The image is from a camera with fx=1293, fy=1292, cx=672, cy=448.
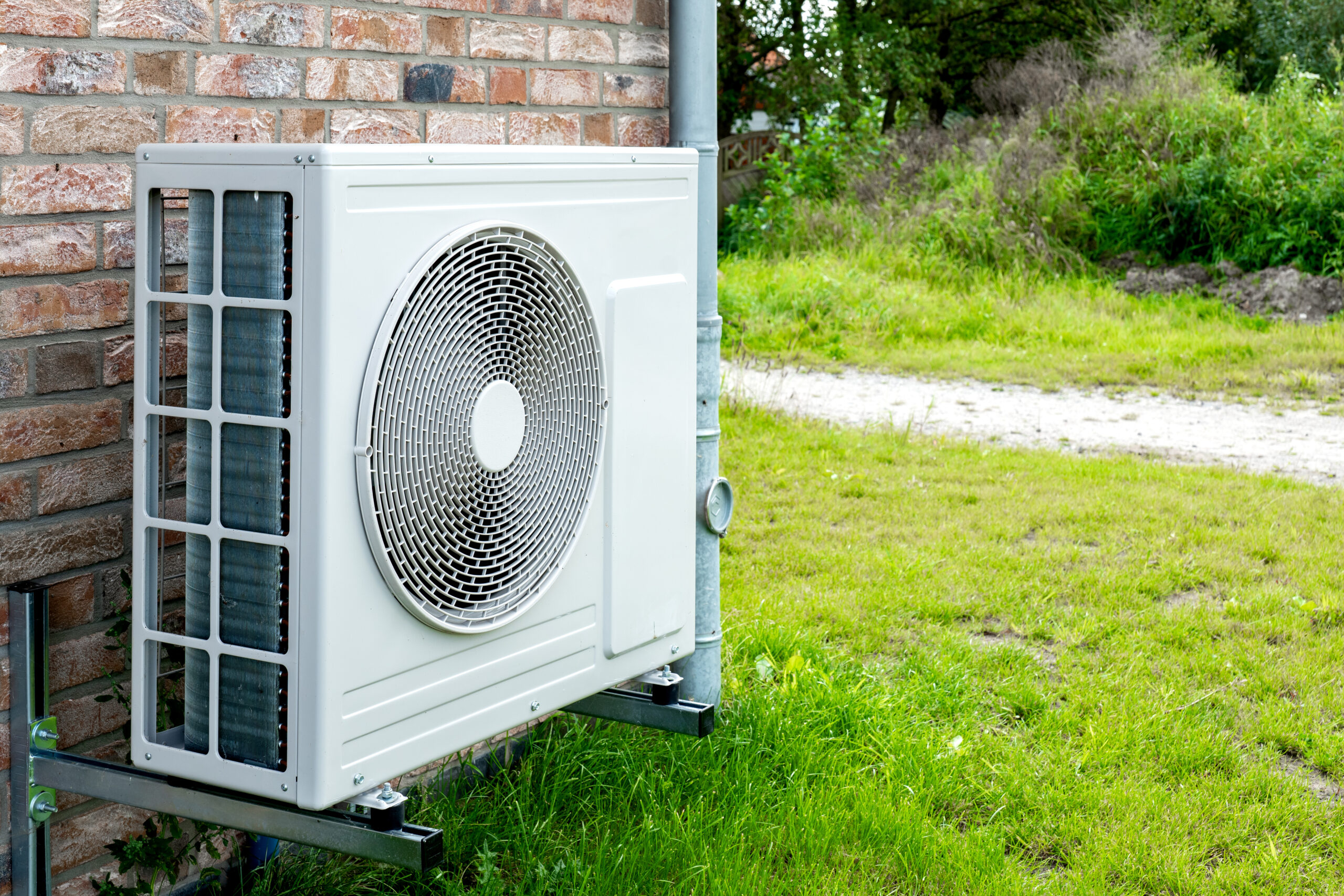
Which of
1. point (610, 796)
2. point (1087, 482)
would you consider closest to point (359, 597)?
point (610, 796)

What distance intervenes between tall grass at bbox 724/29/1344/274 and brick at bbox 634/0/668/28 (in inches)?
321

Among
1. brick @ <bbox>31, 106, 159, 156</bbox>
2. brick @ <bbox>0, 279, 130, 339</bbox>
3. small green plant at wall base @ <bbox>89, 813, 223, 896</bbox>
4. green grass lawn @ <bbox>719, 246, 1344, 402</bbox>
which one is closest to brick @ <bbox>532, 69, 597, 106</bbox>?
brick @ <bbox>31, 106, 159, 156</bbox>

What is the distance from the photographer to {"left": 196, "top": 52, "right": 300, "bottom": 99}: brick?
205 centimetres

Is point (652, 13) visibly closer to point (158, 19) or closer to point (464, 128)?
point (464, 128)

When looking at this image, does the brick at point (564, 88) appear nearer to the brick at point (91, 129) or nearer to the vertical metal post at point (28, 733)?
the brick at point (91, 129)

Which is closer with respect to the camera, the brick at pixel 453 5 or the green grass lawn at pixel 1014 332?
the brick at pixel 453 5

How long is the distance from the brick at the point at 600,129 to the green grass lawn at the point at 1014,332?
5.54 meters

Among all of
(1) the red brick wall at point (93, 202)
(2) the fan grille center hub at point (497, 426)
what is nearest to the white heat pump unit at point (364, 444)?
(2) the fan grille center hub at point (497, 426)

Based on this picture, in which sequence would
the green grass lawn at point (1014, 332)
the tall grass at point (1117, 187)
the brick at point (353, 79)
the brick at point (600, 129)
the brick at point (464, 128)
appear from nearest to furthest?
the brick at point (353, 79)
the brick at point (464, 128)
the brick at point (600, 129)
the green grass lawn at point (1014, 332)
the tall grass at point (1117, 187)

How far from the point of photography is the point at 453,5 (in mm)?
2455

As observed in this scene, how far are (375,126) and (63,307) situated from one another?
683 millimetres

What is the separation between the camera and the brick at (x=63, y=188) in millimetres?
1831

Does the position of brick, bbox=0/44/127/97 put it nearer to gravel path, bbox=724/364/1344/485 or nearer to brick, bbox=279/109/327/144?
brick, bbox=279/109/327/144

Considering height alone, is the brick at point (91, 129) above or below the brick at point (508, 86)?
below
